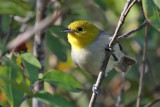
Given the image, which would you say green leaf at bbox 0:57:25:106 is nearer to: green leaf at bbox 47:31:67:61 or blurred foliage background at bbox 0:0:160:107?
blurred foliage background at bbox 0:0:160:107

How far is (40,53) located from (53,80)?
31.8 inches

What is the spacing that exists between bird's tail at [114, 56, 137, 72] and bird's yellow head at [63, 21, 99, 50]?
63cm

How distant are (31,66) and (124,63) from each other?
1.74 meters

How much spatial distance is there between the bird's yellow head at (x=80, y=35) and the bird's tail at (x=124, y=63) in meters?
0.63

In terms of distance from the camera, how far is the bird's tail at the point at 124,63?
3191mm

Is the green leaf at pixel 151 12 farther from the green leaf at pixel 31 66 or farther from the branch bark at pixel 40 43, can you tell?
the branch bark at pixel 40 43

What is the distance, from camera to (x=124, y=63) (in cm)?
327

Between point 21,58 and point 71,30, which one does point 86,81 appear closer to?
point 71,30

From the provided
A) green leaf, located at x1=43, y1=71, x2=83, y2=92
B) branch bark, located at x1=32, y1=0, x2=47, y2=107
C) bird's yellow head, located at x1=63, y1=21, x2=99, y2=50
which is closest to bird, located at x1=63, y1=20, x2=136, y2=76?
bird's yellow head, located at x1=63, y1=21, x2=99, y2=50

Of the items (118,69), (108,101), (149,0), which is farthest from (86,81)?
(149,0)

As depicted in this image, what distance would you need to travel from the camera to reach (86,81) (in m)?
3.94

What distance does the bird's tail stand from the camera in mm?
3191

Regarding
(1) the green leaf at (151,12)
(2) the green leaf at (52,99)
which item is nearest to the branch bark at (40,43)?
(2) the green leaf at (52,99)

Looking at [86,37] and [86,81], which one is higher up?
[86,37]
